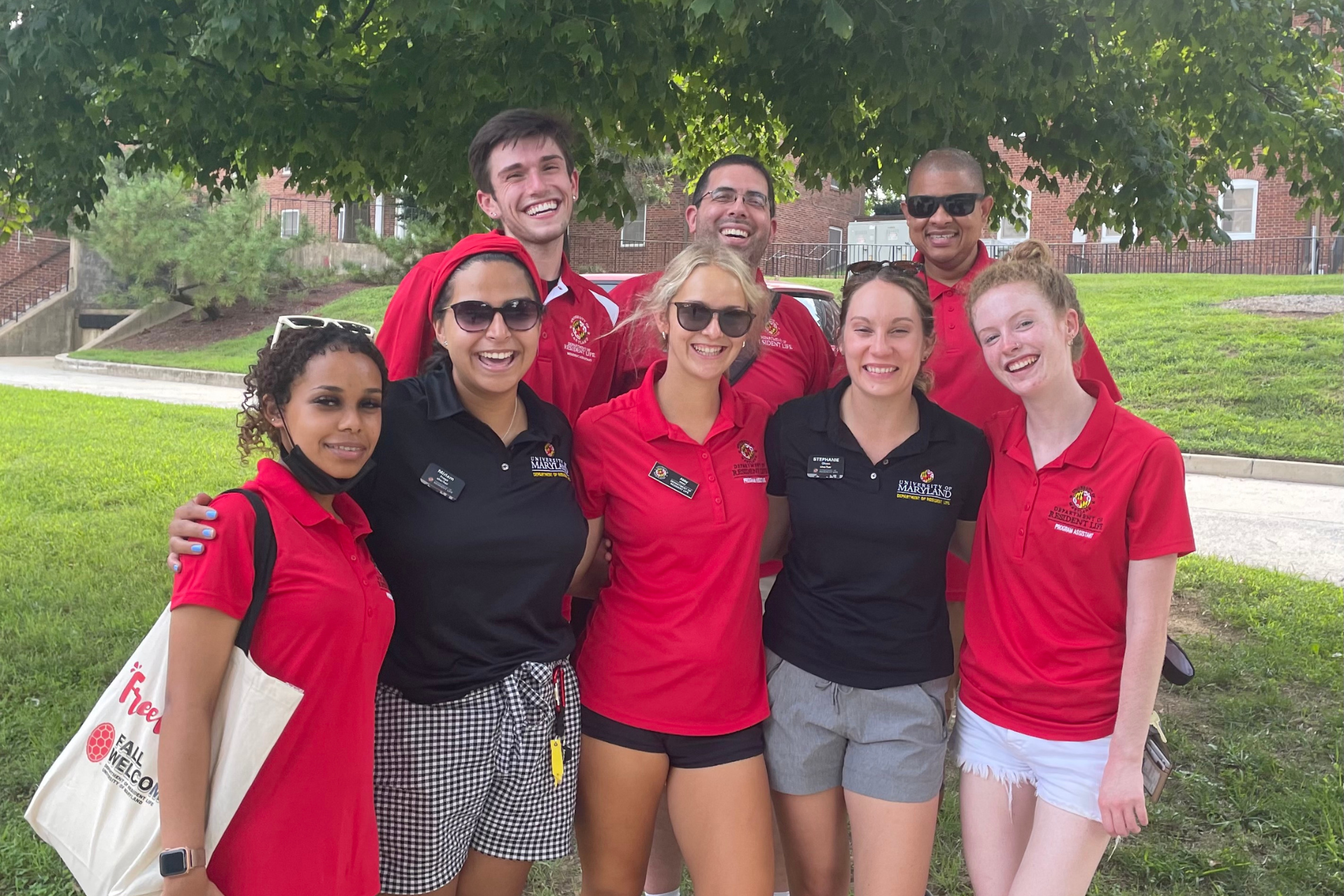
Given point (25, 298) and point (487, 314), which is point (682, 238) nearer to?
point (25, 298)

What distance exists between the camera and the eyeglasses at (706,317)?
284cm

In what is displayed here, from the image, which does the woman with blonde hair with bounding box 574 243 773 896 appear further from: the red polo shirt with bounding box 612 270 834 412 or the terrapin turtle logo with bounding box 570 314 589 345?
the terrapin turtle logo with bounding box 570 314 589 345

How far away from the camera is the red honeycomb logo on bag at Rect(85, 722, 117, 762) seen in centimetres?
216

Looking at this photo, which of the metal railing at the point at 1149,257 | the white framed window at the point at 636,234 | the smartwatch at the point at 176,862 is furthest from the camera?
the white framed window at the point at 636,234

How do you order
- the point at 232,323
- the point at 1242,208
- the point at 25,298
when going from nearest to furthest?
the point at 1242,208 < the point at 232,323 < the point at 25,298

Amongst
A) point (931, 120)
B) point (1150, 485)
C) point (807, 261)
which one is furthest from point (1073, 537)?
point (807, 261)

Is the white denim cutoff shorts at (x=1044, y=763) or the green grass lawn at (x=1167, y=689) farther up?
the white denim cutoff shorts at (x=1044, y=763)

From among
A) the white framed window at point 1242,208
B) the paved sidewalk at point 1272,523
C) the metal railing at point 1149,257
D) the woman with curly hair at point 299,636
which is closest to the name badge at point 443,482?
the woman with curly hair at point 299,636

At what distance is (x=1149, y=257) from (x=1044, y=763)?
24.6 metres

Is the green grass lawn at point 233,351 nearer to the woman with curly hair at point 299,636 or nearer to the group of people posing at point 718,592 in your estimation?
the group of people posing at point 718,592

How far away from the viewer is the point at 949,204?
360 centimetres

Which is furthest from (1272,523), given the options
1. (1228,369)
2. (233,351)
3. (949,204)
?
(233,351)

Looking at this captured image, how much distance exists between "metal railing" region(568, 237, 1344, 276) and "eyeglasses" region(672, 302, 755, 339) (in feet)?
62.7

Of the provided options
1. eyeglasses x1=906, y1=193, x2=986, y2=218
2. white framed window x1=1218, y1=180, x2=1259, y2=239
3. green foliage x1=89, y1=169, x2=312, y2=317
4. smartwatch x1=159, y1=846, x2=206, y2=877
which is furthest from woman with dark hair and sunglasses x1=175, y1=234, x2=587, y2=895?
white framed window x1=1218, y1=180, x2=1259, y2=239
